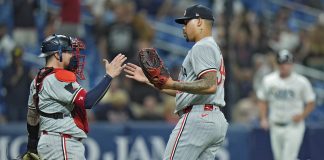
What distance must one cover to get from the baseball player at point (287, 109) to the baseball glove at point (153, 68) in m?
5.06

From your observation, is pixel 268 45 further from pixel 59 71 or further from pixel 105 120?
pixel 59 71

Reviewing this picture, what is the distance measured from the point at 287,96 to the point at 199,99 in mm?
5027

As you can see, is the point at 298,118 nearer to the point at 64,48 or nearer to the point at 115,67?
the point at 115,67

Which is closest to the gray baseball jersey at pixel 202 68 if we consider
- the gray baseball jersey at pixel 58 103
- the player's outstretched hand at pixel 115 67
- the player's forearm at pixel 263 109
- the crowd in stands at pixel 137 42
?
the player's outstretched hand at pixel 115 67

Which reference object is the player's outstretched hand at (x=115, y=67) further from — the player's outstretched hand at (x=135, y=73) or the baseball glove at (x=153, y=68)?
the baseball glove at (x=153, y=68)

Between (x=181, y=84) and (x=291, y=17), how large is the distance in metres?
10.9

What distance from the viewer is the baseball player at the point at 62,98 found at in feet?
24.6

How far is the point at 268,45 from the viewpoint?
15945mm

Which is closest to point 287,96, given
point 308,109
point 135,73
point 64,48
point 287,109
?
point 287,109

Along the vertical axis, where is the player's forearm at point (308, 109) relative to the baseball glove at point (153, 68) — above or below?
below

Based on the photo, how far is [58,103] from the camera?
7.57m

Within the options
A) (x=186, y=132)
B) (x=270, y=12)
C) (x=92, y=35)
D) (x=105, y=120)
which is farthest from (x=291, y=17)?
(x=186, y=132)

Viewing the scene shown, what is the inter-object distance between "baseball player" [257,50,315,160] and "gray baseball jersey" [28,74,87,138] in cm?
520

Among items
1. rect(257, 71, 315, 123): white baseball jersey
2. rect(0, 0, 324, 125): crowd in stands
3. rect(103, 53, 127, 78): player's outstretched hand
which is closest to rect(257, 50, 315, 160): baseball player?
rect(257, 71, 315, 123): white baseball jersey
